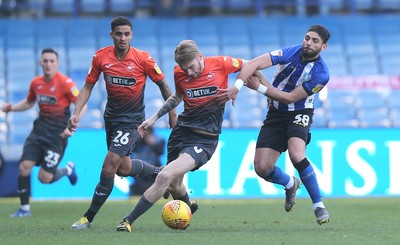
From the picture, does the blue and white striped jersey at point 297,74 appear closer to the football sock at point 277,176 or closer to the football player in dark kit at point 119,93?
the football sock at point 277,176

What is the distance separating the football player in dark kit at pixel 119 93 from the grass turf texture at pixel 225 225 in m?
0.62

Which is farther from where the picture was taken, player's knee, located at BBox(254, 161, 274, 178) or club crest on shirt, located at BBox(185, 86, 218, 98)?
player's knee, located at BBox(254, 161, 274, 178)

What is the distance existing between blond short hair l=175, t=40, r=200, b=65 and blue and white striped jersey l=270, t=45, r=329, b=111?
48.3 inches

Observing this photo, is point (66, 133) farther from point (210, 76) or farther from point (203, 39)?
point (203, 39)

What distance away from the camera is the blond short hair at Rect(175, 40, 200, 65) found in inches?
384

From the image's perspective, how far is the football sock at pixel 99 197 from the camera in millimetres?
10664

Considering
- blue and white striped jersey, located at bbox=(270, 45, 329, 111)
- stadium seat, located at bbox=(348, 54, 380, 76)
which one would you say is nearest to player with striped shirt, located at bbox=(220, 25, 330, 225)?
blue and white striped jersey, located at bbox=(270, 45, 329, 111)

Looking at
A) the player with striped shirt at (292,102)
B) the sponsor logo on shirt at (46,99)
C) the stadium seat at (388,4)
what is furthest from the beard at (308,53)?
the stadium seat at (388,4)

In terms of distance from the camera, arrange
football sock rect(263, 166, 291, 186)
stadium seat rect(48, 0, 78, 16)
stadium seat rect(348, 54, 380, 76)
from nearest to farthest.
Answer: football sock rect(263, 166, 291, 186), stadium seat rect(348, 54, 380, 76), stadium seat rect(48, 0, 78, 16)

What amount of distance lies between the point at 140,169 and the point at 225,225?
125 centimetres

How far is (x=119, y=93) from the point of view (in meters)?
11.0

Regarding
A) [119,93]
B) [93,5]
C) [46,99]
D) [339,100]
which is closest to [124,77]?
[119,93]

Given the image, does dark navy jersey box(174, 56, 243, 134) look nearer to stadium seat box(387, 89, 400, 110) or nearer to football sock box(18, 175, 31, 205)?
football sock box(18, 175, 31, 205)


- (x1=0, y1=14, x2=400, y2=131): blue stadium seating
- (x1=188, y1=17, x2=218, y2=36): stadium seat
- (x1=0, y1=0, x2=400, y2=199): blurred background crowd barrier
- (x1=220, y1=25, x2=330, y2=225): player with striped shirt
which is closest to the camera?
(x1=220, y1=25, x2=330, y2=225): player with striped shirt
